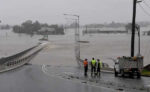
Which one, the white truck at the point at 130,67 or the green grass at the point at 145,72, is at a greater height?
the white truck at the point at 130,67

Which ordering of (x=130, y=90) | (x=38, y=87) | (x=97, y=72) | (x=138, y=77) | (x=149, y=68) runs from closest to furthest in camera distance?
1. (x=130, y=90)
2. (x=38, y=87)
3. (x=138, y=77)
4. (x=97, y=72)
5. (x=149, y=68)

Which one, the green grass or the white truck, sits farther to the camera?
the green grass

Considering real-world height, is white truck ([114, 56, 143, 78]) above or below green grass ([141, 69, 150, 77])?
above

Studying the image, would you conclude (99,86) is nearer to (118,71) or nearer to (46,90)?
(46,90)

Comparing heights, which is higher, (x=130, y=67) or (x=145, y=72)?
(x=130, y=67)

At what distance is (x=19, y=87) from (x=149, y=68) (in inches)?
509

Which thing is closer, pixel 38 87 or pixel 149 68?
pixel 38 87

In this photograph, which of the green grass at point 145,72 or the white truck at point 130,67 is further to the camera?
the green grass at point 145,72

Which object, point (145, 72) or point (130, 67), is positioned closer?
point (130, 67)

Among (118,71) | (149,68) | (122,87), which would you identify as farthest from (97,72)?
(122,87)

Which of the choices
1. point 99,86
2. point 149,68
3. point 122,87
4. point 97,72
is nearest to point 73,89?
point 99,86

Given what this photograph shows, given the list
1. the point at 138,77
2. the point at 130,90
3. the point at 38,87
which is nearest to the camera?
the point at 130,90

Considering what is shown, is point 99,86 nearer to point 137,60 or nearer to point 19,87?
point 19,87

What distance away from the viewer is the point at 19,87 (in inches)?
680
